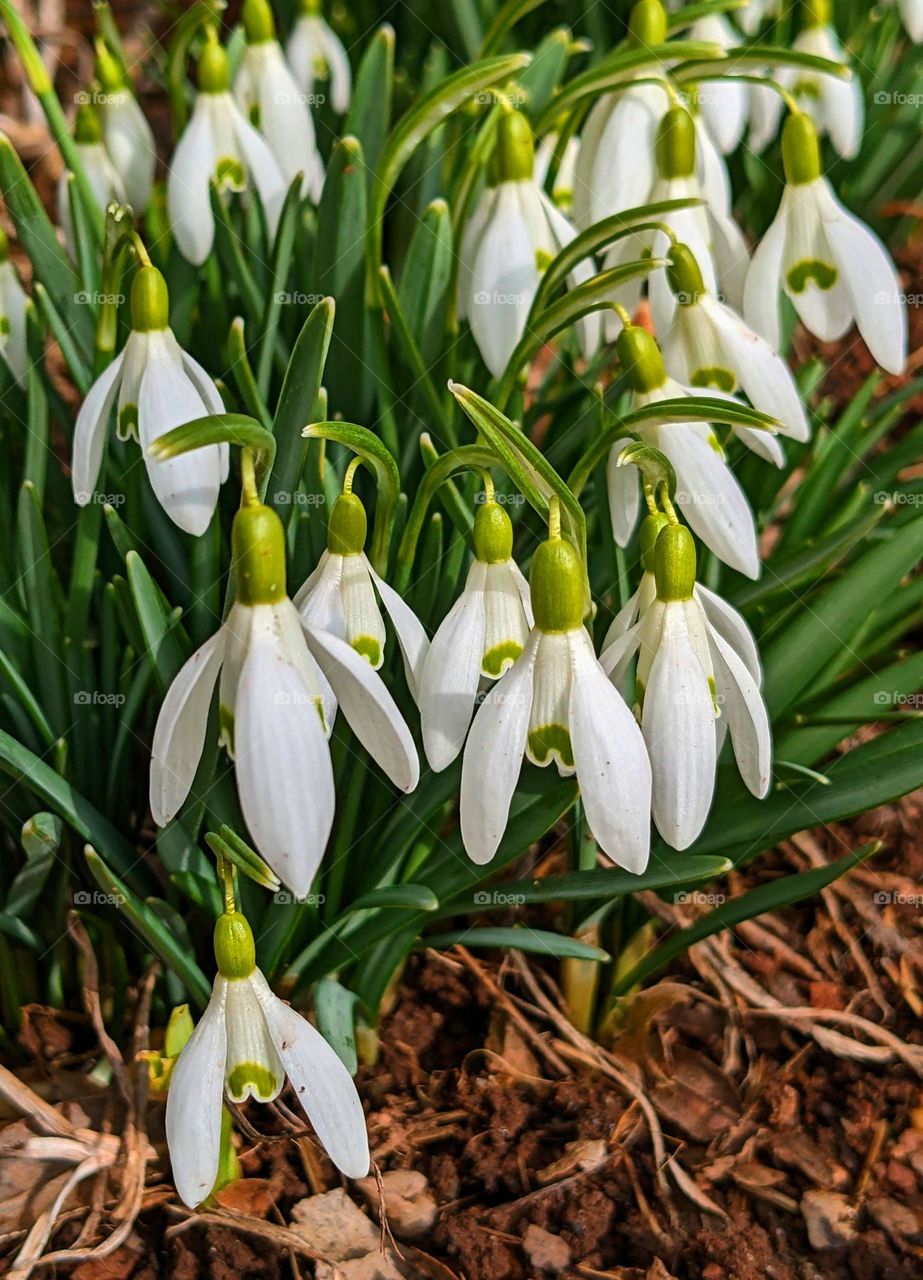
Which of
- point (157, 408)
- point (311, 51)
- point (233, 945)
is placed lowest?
point (233, 945)

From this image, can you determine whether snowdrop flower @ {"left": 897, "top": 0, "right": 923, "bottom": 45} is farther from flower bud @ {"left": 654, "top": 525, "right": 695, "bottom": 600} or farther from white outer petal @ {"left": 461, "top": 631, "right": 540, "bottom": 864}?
white outer petal @ {"left": 461, "top": 631, "right": 540, "bottom": 864}

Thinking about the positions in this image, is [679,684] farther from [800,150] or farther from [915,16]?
[915,16]

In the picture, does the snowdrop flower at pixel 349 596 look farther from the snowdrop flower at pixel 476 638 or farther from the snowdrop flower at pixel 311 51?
the snowdrop flower at pixel 311 51

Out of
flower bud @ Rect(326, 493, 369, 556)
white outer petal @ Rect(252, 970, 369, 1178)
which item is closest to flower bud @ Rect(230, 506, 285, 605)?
flower bud @ Rect(326, 493, 369, 556)

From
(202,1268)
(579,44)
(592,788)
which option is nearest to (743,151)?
(579,44)

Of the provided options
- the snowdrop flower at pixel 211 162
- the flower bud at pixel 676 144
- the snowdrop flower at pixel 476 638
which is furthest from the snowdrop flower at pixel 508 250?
the snowdrop flower at pixel 476 638

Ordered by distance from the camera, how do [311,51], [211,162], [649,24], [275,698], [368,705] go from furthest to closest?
[311,51] → [211,162] → [649,24] → [368,705] → [275,698]

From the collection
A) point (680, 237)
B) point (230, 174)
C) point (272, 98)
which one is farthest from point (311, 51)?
point (680, 237)
